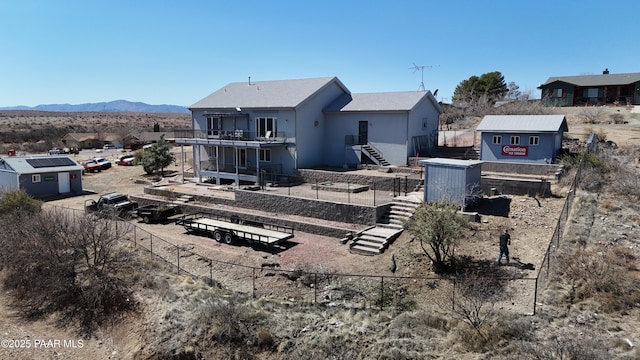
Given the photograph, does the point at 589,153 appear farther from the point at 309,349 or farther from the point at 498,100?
the point at 498,100

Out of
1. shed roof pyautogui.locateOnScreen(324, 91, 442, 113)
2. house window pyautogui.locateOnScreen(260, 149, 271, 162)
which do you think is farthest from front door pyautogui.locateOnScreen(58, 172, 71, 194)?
shed roof pyautogui.locateOnScreen(324, 91, 442, 113)

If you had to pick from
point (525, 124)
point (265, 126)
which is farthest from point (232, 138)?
point (525, 124)

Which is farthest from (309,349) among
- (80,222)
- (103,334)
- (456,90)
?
(456,90)

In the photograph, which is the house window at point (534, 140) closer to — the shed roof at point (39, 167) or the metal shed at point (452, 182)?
the metal shed at point (452, 182)

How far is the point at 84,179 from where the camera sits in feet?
141

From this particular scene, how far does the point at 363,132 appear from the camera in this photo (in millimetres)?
33469

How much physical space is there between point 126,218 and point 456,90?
62.5 meters

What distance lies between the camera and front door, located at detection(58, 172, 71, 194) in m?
35.7

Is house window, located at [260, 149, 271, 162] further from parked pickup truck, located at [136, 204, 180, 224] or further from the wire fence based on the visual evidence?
the wire fence

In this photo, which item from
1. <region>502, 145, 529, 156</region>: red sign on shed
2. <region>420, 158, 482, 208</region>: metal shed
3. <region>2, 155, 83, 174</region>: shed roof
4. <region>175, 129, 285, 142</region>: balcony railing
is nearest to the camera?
<region>420, 158, 482, 208</region>: metal shed

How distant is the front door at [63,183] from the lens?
3566 cm

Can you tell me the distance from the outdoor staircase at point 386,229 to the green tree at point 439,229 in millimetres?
2789

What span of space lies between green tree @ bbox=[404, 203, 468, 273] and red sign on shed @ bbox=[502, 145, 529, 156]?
12.8 meters

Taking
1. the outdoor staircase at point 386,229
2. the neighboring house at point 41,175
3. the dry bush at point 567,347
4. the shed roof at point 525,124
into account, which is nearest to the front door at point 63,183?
the neighboring house at point 41,175
